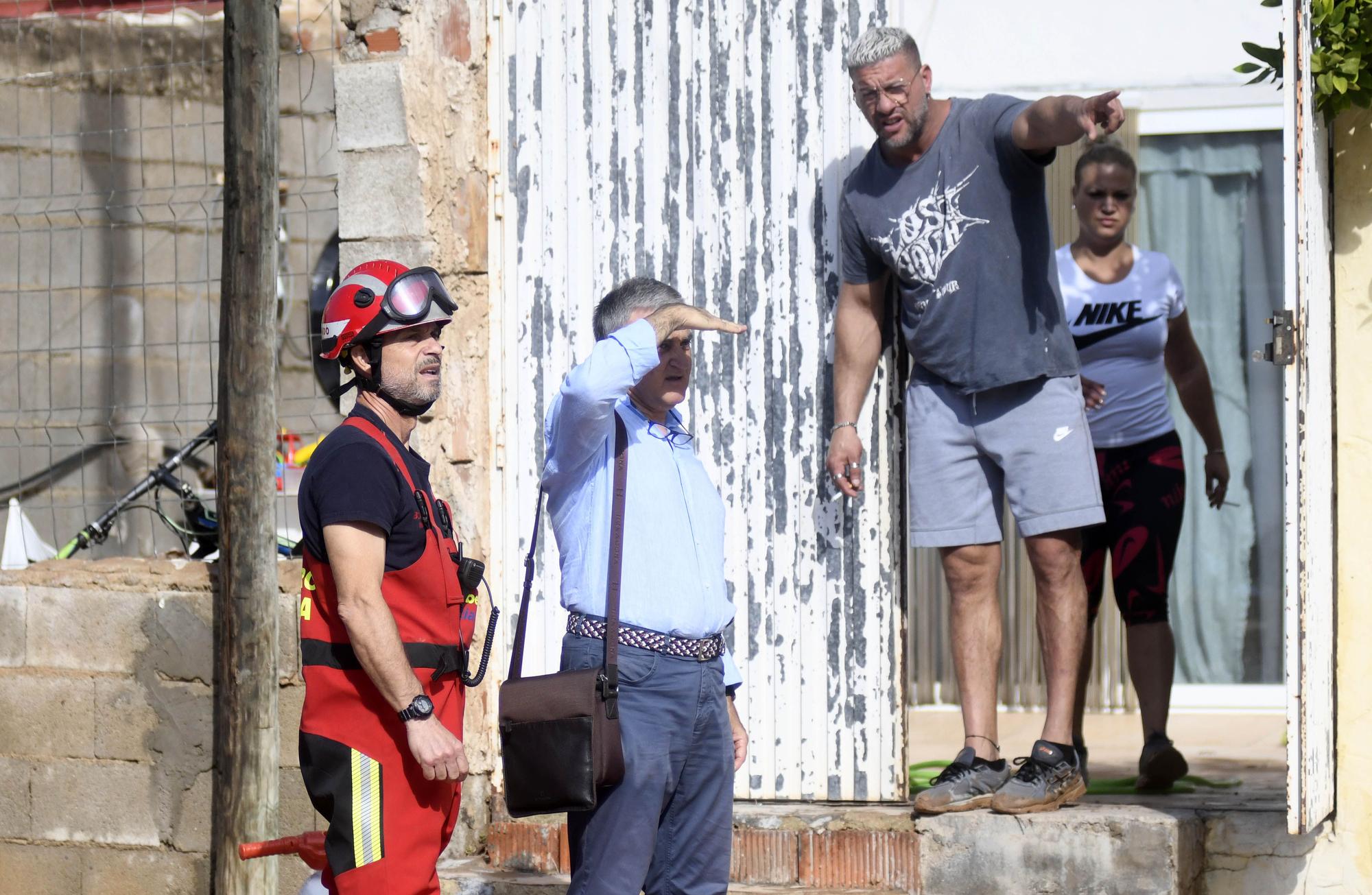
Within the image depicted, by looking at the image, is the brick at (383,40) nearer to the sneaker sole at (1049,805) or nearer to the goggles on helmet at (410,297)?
the goggles on helmet at (410,297)

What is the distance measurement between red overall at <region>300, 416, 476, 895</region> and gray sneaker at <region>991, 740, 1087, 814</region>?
176 cm

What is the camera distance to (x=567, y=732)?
3.43 m

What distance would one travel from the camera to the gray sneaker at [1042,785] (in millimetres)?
4430

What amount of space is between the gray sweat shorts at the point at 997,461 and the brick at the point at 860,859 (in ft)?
2.92

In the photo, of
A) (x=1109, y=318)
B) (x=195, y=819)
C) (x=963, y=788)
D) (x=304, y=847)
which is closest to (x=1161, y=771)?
(x=963, y=788)

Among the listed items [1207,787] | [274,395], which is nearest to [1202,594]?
[1207,787]

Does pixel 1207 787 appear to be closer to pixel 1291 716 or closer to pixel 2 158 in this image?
pixel 1291 716

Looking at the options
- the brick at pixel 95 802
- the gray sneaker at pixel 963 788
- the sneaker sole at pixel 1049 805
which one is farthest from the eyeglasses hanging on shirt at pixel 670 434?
the brick at pixel 95 802

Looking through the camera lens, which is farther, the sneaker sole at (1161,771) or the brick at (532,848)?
the sneaker sole at (1161,771)

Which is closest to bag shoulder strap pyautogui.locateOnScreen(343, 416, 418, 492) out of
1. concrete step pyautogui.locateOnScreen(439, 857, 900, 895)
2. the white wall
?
concrete step pyautogui.locateOnScreen(439, 857, 900, 895)

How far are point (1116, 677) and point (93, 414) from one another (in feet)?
16.3

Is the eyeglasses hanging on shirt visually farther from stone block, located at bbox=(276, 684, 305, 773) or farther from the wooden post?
Result: stone block, located at bbox=(276, 684, 305, 773)

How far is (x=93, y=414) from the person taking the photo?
Answer: 7281 mm

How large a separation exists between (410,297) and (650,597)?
2.84 feet
